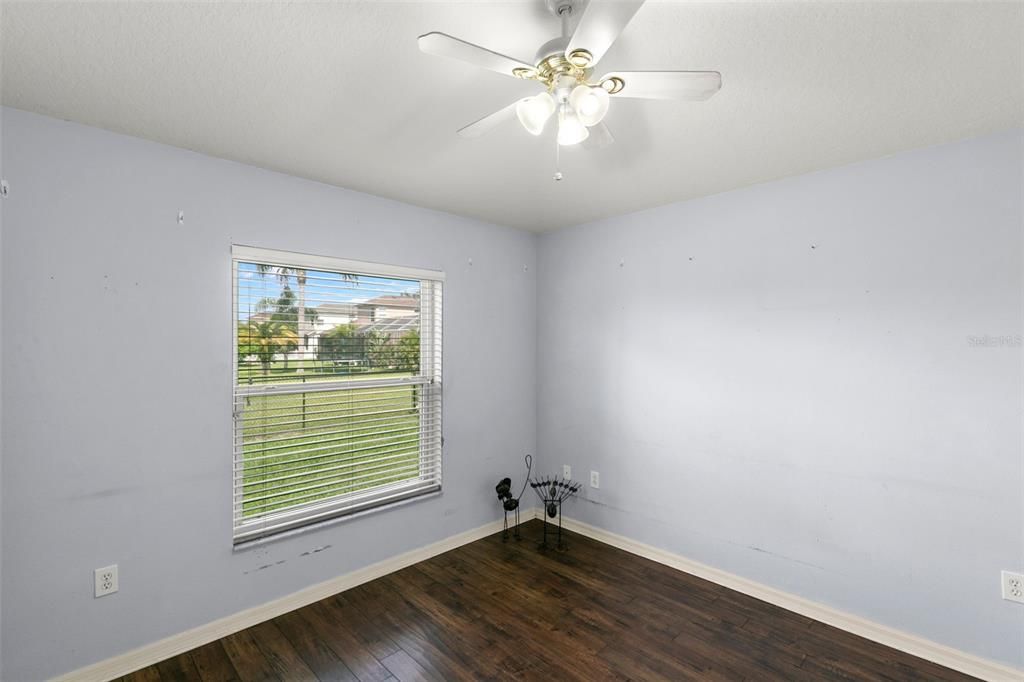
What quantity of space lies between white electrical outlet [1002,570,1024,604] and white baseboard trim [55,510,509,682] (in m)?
2.88

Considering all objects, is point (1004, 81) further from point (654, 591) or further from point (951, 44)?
point (654, 591)

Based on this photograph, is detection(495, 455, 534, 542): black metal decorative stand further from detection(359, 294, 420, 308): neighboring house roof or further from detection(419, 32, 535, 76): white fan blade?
detection(419, 32, 535, 76): white fan blade

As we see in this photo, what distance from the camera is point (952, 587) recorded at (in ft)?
7.24

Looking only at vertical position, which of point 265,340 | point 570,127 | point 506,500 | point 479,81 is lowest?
point 506,500

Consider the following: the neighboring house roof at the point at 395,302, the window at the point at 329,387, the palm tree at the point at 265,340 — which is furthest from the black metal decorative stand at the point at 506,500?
the palm tree at the point at 265,340

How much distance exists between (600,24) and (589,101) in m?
0.24

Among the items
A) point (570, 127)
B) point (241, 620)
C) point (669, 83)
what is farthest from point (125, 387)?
point (669, 83)

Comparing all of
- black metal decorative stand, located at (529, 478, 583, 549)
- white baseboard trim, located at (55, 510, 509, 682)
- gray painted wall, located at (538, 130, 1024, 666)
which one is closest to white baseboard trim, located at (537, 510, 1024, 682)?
gray painted wall, located at (538, 130, 1024, 666)

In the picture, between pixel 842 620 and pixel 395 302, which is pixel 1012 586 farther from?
pixel 395 302

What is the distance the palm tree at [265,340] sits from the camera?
8.42 feet

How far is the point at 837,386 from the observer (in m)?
2.54

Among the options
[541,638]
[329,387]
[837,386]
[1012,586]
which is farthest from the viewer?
[329,387]

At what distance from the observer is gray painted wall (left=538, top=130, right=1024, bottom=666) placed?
2141 millimetres

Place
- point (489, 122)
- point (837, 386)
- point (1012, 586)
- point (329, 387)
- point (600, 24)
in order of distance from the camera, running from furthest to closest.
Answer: point (329, 387) < point (837, 386) < point (1012, 586) < point (489, 122) < point (600, 24)
